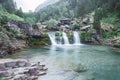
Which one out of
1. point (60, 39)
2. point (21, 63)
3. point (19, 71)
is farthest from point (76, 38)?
point (19, 71)

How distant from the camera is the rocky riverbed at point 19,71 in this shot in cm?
1723

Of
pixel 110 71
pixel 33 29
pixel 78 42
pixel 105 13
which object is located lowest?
pixel 110 71

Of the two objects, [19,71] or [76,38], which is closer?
[19,71]

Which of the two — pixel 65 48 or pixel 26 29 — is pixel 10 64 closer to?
pixel 65 48

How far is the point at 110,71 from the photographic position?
2100 cm

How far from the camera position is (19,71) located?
18.3 metres

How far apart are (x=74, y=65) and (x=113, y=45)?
18882 millimetres

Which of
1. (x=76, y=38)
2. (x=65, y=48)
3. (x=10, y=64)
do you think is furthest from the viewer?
(x=76, y=38)

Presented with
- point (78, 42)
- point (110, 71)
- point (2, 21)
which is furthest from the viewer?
point (78, 42)

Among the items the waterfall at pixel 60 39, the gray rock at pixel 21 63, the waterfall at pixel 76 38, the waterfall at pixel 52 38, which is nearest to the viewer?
the gray rock at pixel 21 63

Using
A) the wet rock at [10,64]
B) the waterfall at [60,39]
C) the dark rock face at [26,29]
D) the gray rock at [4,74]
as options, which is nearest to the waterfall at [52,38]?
the waterfall at [60,39]

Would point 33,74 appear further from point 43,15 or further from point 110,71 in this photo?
point 43,15

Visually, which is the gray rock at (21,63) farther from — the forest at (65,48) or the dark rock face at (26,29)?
the dark rock face at (26,29)

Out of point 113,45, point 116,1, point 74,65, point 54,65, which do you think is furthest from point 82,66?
point 116,1
